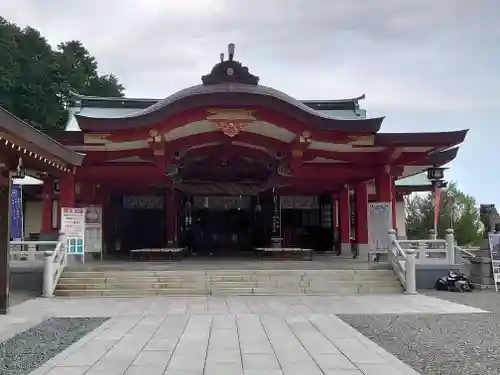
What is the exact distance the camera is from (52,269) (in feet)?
37.8

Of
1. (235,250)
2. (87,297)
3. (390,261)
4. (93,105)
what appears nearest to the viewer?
(87,297)

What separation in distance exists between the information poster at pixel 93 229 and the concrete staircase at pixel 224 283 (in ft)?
11.6

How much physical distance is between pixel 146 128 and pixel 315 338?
7787mm

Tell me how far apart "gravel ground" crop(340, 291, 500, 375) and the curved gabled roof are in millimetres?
5416

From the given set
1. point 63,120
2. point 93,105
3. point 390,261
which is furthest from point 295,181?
point 63,120

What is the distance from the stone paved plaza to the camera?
545 cm

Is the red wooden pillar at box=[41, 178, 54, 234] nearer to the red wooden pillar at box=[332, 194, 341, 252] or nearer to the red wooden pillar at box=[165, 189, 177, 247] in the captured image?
the red wooden pillar at box=[165, 189, 177, 247]

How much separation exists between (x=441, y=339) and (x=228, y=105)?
25.0 ft

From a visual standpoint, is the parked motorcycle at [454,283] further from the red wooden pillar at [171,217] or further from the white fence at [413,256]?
the red wooden pillar at [171,217]

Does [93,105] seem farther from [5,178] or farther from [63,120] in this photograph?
[63,120]

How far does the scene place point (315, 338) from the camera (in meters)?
6.88

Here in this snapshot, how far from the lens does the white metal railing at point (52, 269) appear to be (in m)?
11.3

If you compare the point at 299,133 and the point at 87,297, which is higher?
the point at 299,133

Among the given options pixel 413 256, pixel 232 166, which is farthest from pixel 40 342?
pixel 232 166
